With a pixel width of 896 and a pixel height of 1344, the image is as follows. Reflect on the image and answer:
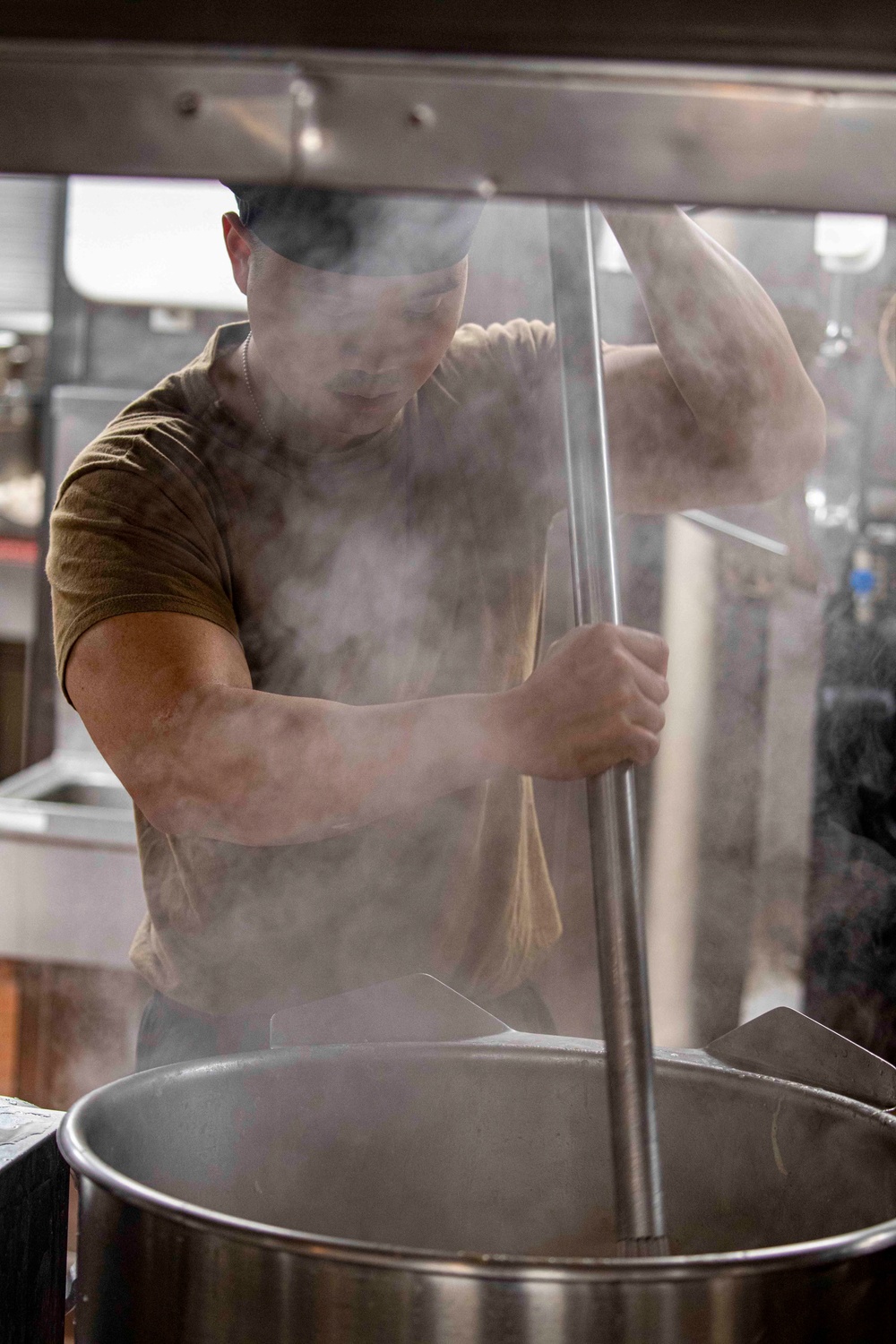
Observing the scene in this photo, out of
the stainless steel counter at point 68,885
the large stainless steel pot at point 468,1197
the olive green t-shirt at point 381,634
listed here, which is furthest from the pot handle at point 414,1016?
the stainless steel counter at point 68,885

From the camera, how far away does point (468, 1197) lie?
0.86 metres

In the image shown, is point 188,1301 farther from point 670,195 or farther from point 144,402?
point 144,402

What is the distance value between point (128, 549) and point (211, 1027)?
1.70ft

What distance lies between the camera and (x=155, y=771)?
3.23 feet

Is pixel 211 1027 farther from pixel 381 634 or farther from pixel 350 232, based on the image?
pixel 350 232

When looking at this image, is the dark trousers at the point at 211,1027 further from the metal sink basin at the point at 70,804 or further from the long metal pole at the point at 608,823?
the metal sink basin at the point at 70,804

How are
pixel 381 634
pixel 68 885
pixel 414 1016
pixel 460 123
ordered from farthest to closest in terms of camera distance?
pixel 68 885 → pixel 381 634 → pixel 414 1016 → pixel 460 123

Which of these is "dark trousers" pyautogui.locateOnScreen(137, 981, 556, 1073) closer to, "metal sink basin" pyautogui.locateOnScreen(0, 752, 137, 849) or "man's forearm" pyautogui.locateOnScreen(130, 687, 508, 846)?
"man's forearm" pyautogui.locateOnScreen(130, 687, 508, 846)

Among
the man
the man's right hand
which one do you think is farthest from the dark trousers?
the man's right hand

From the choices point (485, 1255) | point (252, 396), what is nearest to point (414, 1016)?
point (485, 1255)

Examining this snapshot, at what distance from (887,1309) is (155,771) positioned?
623 millimetres

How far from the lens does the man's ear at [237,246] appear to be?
1089 millimetres

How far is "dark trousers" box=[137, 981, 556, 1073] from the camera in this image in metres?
1.29

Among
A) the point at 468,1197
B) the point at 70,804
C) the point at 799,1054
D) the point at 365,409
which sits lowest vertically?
the point at 468,1197
